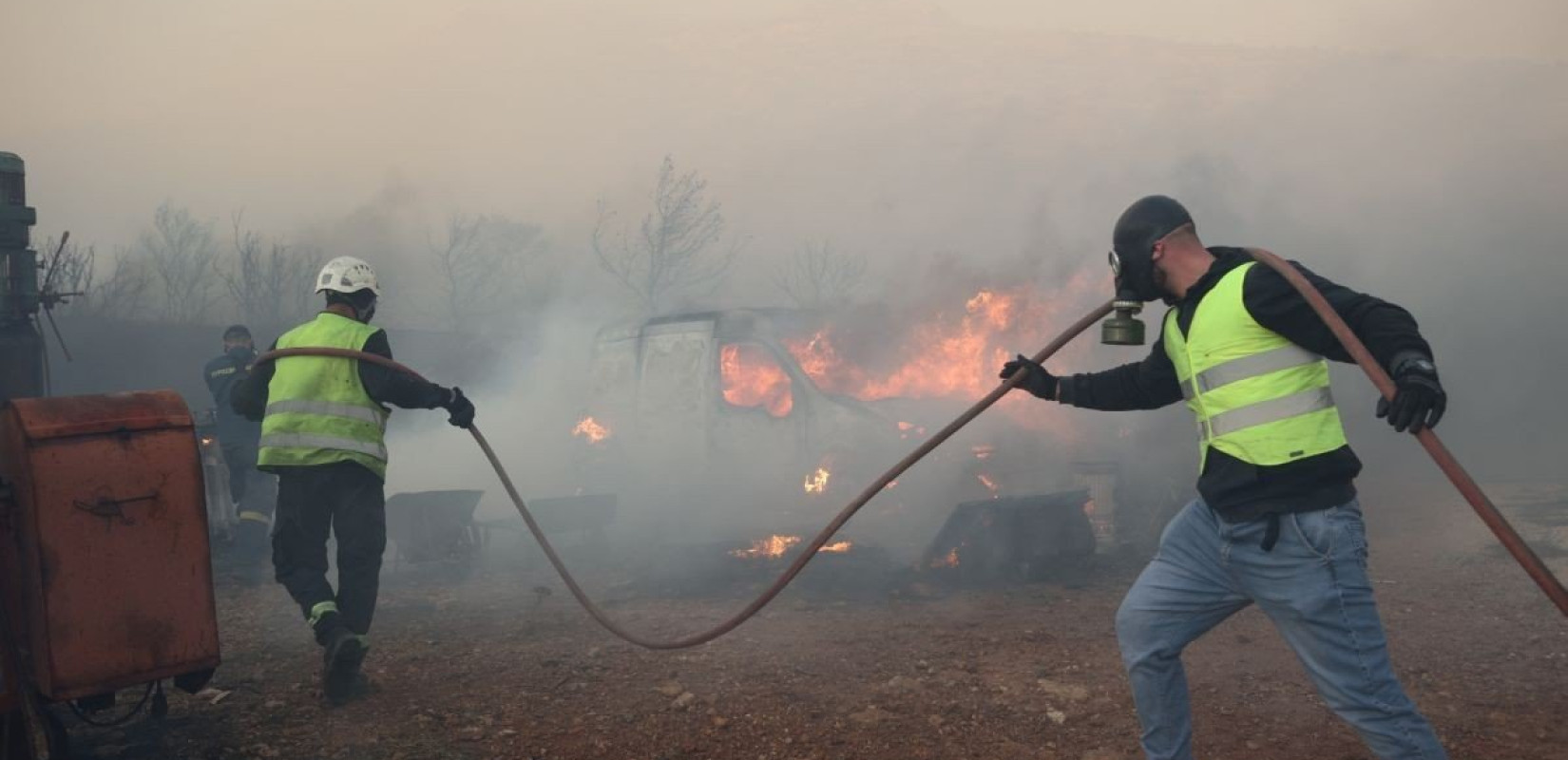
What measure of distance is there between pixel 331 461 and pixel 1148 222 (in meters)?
3.96

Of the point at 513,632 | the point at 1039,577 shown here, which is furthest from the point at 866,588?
the point at 513,632

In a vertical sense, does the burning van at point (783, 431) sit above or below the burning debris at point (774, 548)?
above

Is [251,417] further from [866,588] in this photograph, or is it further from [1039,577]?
[1039,577]

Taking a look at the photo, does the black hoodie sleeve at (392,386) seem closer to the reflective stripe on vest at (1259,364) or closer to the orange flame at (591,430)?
the reflective stripe on vest at (1259,364)

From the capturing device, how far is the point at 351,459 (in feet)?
17.0

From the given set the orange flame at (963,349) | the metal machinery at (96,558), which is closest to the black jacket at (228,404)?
the orange flame at (963,349)

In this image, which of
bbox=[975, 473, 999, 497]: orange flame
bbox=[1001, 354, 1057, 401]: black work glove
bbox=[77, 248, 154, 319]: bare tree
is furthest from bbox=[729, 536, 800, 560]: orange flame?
bbox=[77, 248, 154, 319]: bare tree

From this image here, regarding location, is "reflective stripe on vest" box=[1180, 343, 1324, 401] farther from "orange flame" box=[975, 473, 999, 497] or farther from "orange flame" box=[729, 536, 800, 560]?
"orange flame" box=[975, 473, 999, 497]

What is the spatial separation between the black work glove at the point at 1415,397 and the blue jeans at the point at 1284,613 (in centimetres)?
38

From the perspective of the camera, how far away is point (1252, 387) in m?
3.02

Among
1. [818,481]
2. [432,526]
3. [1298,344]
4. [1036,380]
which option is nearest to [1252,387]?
[1298,344]

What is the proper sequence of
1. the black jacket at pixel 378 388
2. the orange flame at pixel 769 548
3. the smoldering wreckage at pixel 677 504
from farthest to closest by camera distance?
1. the orange flame at pixel 769 548
2. the black jacket at pixel 378 388
3. the smoldering wreckage at pixel 677 504

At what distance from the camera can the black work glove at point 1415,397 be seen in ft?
8.51

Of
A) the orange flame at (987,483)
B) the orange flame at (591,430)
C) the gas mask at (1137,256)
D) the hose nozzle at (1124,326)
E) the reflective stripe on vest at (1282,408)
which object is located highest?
the gas mask at (1137,256)
